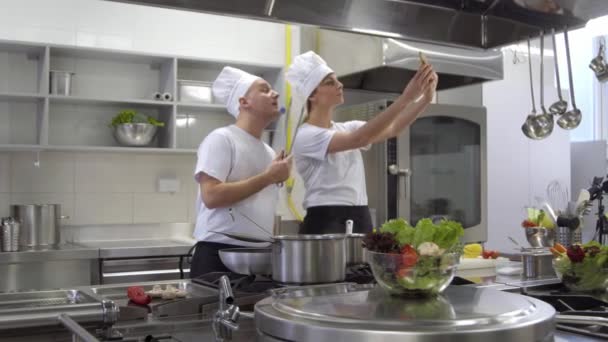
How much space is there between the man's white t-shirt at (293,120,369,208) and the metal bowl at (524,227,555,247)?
76 cm

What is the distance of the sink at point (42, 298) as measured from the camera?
4.91ft

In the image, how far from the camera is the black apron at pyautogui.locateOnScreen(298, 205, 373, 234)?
9.56ft

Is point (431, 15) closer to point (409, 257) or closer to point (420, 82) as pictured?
point (420, 82)

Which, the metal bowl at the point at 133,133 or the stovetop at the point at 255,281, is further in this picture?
the metal bowl at the point at 133,133

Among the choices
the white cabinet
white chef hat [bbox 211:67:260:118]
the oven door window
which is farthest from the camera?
the oven door window

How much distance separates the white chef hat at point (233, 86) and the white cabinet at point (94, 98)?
3.90 ft

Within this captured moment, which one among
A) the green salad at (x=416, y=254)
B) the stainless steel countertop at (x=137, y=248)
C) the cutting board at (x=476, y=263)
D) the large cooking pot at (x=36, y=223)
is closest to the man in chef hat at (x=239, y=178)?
the cutting board at (x=476, y=263)

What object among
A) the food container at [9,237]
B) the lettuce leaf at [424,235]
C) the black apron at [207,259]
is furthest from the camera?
the food container at [9,237]

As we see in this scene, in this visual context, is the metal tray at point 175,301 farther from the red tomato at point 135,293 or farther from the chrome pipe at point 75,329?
the chrome pipe at point 75,329

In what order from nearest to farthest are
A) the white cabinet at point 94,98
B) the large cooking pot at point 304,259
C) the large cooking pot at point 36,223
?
the large cooking pot at point 304,259, the large cooking pot at point 36,223, the white cabinet at point 94,98

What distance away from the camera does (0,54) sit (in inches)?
147

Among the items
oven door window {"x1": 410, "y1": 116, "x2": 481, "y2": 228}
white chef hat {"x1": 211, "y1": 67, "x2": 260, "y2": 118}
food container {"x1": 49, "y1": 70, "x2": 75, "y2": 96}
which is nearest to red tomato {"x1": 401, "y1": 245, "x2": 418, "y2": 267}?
white chef hat {"x1": 211, "y1": 67, "x2": 260, "y2": 118}

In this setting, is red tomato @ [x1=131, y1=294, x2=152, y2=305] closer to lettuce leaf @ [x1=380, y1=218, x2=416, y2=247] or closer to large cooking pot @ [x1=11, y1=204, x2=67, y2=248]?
lettuce leaf @ [x1=380, y1=218, x2=416, y2=247]

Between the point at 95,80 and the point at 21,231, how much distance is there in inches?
37.6
